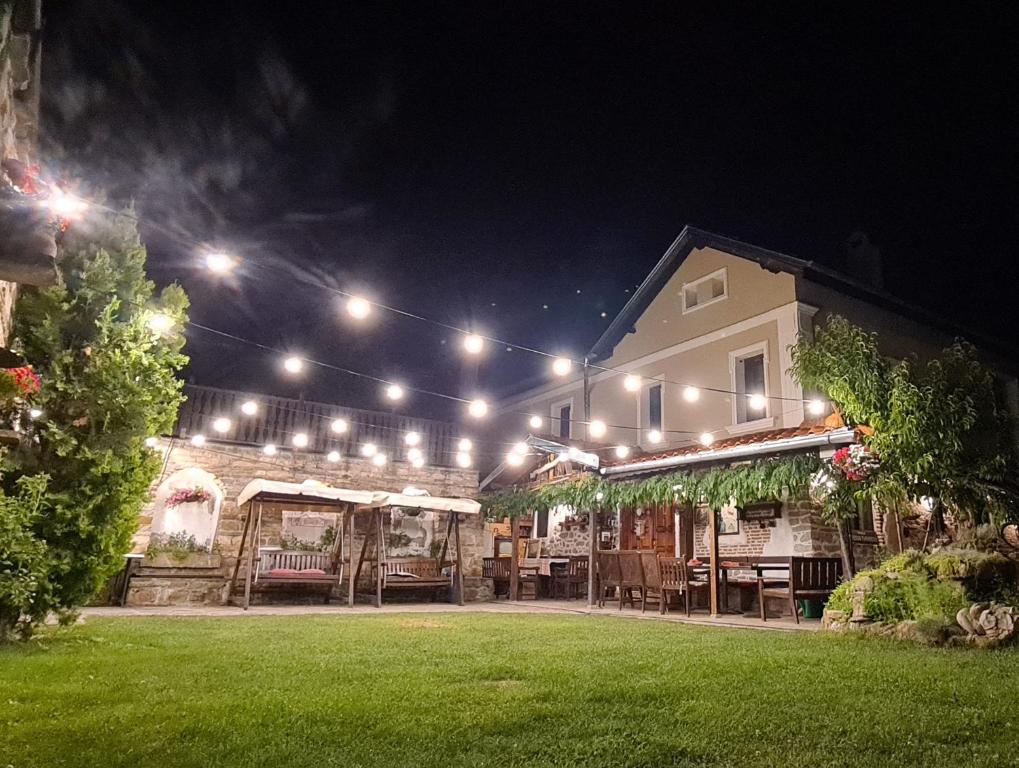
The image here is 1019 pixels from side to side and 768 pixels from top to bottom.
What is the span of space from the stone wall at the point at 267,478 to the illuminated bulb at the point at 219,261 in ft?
23.1

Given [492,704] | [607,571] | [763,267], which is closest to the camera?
[492,704]

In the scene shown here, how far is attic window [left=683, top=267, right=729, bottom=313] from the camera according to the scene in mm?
14359

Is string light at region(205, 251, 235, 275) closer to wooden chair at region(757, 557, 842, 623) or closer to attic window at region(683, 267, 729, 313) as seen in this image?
wooden chair at region(757, 557, 842, 623)

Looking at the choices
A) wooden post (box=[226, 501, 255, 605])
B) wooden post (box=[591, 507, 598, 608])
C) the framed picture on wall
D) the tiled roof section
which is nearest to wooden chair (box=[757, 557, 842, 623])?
the tiled roof section

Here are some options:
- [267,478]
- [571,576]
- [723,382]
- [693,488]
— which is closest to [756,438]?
[693,488]

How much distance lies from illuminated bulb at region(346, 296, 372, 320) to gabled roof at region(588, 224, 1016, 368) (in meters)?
8.89

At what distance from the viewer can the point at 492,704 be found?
3.42 metres

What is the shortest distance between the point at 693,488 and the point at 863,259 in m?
A: 7.94

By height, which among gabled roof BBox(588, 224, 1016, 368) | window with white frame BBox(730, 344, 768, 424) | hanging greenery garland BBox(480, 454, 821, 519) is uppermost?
gabled roof BBox(588, 224, 1016, 368)

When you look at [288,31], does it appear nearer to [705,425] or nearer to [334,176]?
[334,176]

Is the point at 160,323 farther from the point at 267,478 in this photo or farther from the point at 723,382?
the point at 723,382

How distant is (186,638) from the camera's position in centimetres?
594

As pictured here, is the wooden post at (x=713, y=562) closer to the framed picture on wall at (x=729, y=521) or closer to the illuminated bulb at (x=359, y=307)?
the framed picture on wall at (x=729, y=521)

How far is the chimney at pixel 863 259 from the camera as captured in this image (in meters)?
14.7
